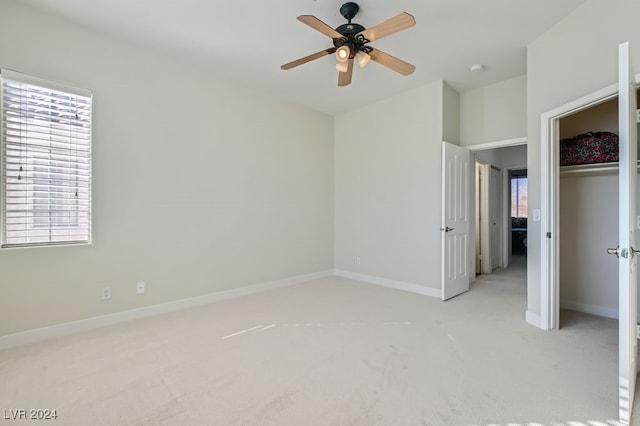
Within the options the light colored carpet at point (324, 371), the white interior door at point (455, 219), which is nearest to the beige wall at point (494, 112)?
the white interior door at point (455, 219)

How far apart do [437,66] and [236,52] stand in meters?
2.32

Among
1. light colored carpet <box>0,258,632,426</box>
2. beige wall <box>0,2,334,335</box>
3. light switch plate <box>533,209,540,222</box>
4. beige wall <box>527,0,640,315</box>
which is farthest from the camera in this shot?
light switch plate <box>533,209,540,222</box>

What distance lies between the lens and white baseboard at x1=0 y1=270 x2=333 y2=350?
8.41 feet

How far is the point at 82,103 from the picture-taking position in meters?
2.87

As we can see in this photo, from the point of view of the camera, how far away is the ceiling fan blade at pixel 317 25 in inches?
83.9

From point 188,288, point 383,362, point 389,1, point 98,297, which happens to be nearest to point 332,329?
point 383,362

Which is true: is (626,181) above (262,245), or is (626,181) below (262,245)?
above

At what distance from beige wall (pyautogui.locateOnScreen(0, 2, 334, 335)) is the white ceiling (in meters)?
0.30

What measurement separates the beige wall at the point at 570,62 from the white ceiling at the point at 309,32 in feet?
0.53

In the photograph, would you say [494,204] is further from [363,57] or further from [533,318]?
[363,57]

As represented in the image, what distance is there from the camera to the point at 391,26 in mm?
2240

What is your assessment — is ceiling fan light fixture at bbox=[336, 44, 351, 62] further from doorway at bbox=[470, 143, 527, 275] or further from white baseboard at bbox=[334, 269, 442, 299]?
doorway at bbox=[470, 143, 527, 275]

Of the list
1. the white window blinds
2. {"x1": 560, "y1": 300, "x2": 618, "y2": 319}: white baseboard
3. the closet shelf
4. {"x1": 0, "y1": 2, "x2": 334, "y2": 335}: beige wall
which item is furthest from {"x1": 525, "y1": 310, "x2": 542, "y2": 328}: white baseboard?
the white window blinds

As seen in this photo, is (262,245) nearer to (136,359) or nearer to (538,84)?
(136,359)
